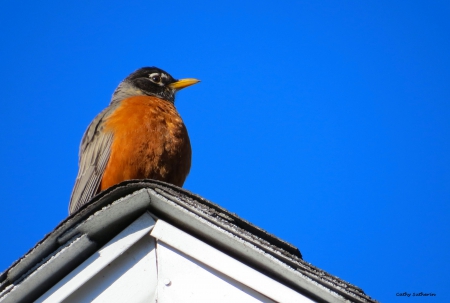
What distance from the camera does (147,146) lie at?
5.39 meters

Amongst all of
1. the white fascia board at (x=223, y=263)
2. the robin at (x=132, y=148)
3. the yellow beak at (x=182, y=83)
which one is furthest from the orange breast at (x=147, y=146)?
the white fascia board at (x=223, y=263)

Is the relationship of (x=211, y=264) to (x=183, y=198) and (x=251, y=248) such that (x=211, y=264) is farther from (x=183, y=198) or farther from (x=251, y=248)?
(x=183, y=198)

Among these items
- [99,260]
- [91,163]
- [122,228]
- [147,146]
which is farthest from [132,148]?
[99,260]

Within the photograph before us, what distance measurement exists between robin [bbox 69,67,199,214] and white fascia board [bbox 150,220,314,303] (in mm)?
2360

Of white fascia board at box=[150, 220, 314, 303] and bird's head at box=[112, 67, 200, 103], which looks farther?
bird's head at box=[112, 67, 200, 103]

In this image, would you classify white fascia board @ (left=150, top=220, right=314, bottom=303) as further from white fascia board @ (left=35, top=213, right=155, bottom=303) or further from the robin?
the robin

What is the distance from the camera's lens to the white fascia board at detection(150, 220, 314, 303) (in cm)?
273

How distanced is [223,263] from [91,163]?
3.18 metres

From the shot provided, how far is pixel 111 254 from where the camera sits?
2844 millimetres

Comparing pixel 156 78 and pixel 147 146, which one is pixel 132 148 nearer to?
pixel 147 146

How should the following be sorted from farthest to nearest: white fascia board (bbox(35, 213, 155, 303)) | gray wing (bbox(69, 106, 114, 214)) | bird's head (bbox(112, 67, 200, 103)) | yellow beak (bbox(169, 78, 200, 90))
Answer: yellow beak (bbox(169, 78, 200, 90)) < bird's head (bbox(112, 67, 200, 103)) < gray wing (bbox(69, 106, 114, 214)) < white fascia board (bbox(35, 213, 155, 303))

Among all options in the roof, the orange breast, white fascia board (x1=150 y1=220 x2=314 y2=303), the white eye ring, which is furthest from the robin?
white fascia board (x1=150 y1=220 x2=314 y2=303)

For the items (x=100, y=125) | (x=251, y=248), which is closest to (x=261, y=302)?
(x=251, y=248)

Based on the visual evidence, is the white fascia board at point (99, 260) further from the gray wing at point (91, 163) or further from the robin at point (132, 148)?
the gray wing at point (91, 163)
